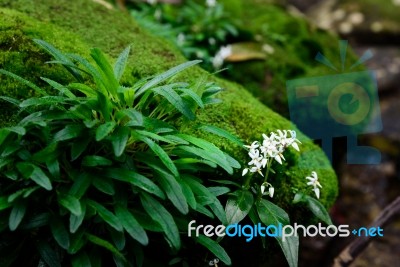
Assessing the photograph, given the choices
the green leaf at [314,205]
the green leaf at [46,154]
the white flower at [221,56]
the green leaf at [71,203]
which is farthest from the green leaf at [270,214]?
the white flower at [221,56]

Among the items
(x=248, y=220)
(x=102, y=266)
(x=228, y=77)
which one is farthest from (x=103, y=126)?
(x=228, y=77)

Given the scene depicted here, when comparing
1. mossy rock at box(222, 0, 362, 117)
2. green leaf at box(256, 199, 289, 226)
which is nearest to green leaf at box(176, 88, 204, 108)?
green leaf at box(256, 199, 289, 226)

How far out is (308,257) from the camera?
14.7 ft

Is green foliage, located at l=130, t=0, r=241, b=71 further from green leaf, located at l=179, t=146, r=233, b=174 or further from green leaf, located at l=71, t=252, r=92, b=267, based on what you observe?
green leaf, located at l=71, t=252, r=92, b=267

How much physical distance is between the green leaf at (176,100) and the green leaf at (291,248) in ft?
2.29

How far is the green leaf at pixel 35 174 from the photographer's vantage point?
178 centimetres

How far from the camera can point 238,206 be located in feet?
7.04

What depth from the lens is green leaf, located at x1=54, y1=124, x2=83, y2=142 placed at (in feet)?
6.21

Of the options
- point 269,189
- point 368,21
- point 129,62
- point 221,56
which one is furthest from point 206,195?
point 368,21

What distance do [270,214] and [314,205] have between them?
0.33 metres

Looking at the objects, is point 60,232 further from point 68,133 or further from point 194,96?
point 194,96

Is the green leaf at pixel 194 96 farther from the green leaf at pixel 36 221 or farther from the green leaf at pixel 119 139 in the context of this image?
the green leaf at pixel 36 221

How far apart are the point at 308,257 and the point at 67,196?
10.5ft

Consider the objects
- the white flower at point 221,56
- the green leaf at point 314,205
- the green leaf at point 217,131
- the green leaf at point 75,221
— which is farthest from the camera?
the white flower at point 221,56
